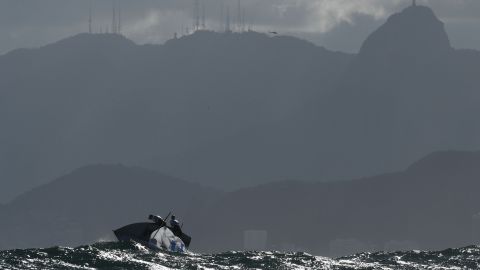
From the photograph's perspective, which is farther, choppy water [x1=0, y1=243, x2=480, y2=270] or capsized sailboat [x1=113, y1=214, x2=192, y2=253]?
capsized sailboat [x1=113, y1=214, x2=192, y2=253]

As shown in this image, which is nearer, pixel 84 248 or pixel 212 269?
pixel 212 269

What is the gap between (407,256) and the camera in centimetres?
18112

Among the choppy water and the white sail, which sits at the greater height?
the white sail

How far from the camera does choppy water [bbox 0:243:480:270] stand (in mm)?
137000

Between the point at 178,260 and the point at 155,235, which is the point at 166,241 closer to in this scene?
the point at 155,235

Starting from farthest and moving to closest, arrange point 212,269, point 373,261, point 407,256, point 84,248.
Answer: point 407,256 < point 373,261 < point 84,248 < point 212,269

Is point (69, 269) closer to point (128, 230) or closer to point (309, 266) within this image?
point (309, 266)

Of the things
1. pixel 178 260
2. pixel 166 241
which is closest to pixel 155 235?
pixel 166 241

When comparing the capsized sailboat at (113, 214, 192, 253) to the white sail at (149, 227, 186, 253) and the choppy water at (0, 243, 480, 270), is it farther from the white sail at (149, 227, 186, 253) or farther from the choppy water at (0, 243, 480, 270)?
the choppy water at (0, 243, 480, 270)

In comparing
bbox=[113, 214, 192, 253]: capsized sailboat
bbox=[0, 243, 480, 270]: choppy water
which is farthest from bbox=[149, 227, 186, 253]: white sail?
bbox=[0, 243, 480, 270]: choppy water

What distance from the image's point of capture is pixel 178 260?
15000 cm

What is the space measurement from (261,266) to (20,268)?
2699 centimetres

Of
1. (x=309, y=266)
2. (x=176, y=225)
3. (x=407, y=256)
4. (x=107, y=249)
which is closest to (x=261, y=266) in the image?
(x=309, y=266)

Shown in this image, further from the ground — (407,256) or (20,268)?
(407,256)
